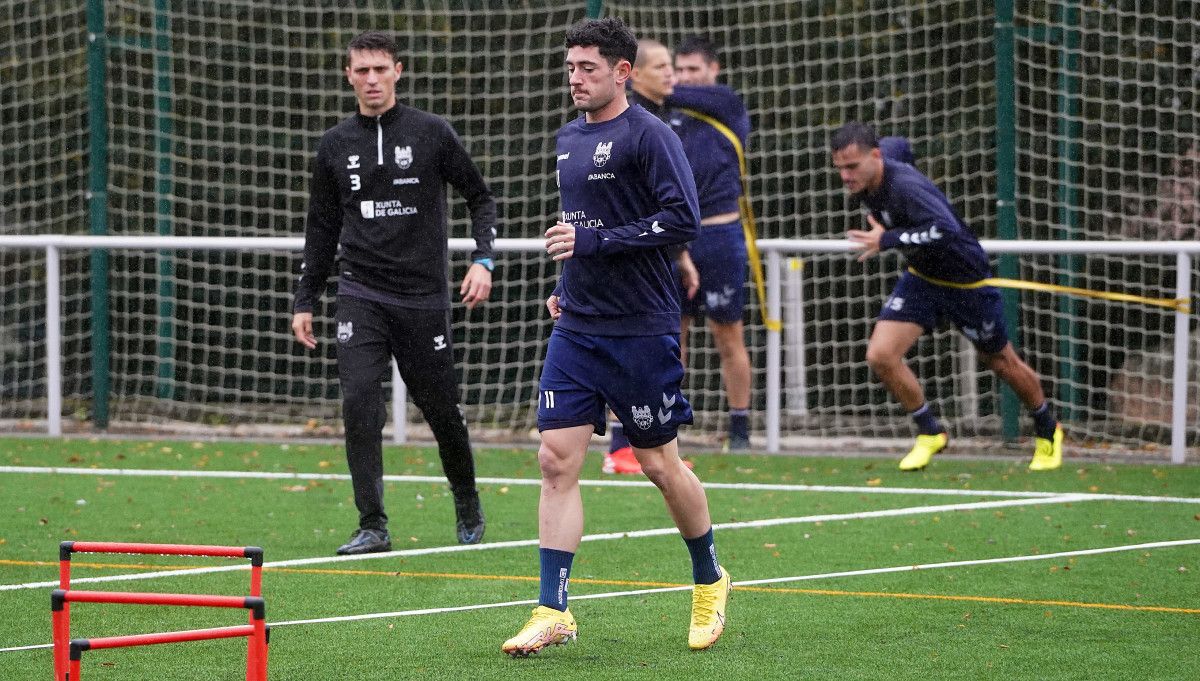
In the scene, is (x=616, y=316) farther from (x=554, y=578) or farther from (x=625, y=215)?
(x=554, y=578)

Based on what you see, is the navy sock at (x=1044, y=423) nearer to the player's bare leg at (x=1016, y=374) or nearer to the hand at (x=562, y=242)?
the player's bare leg at (x=1016, y=374)

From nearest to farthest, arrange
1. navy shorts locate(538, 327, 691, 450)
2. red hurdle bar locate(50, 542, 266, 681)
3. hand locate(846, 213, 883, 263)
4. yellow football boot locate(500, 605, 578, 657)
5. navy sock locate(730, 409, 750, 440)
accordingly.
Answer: red hurdle bar locate(50, 542, 266, 681)
yellow football boot locate(500, 605, 578, 657)
navy shorts locate(538, 327, 691, 450)
hand locate(846, 213, 883, 263)
navy sock locate(730, 409, 750, 440)

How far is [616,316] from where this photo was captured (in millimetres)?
5578

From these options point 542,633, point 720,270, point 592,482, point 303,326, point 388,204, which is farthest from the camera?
point 720,270

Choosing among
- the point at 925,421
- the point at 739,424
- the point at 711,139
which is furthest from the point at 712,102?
the point at 925,421

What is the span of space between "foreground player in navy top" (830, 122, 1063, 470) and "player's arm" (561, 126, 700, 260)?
13.1 feet

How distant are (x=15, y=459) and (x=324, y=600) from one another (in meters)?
4.78

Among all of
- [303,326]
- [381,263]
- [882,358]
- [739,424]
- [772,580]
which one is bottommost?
[772,580]

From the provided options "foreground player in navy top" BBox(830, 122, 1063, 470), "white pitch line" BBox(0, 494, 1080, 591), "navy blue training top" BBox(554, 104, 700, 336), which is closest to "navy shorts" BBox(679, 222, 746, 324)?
"foreground player in navy top" BBox(830, 122, 1063, 470)

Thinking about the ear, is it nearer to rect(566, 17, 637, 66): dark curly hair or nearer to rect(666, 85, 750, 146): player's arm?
rect(566, 17, 637, 66): dark curly hair

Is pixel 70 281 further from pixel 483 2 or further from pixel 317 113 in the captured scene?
pixel 483 2

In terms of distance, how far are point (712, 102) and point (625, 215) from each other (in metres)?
4.54

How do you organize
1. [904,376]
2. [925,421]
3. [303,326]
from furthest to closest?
[925,421] → [904,376] → [303,326]

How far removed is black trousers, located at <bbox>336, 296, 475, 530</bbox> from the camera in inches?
289
